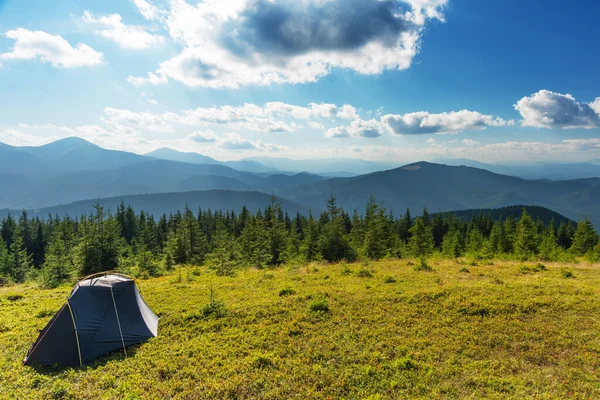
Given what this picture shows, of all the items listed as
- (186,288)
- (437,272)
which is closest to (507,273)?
(437,272)

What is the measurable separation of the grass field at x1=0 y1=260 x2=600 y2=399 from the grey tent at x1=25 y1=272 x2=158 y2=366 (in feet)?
1.90

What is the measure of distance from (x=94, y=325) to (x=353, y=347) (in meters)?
10.5

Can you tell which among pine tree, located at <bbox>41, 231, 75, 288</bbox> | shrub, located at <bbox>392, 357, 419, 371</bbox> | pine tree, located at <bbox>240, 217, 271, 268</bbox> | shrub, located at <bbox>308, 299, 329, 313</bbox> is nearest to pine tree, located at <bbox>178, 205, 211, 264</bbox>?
pine tree, located at <bbox>240, 217, 271, 268</bbox>

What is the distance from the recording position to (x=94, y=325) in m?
11.4

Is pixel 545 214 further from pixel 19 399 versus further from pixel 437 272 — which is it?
pixel 19 399

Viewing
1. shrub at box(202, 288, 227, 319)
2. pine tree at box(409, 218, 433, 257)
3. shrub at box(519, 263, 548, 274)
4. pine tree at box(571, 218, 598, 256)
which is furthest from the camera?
pine tree at box(571, 218, 598, 256)

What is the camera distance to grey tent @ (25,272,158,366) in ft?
35.0

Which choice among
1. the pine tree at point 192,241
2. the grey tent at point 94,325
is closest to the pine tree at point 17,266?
the pine tree at point 192,241

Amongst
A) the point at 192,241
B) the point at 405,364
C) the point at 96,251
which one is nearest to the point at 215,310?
the point at 405,364

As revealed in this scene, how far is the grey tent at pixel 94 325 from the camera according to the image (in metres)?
10.7

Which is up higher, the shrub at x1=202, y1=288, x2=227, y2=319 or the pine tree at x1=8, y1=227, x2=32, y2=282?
the shrub at x1=202, y1=288, x2=227, y2=319

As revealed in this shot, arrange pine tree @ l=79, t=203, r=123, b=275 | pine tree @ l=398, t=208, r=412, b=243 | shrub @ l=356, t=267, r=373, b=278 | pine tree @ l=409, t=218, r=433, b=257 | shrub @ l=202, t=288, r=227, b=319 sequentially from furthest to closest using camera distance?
pine tree @ l=398, t=208, r=412, b=243 < pine tree @ l=409, t=218, r=433, b=257 < pine tree @ l=79, t=203, r=123, b=275 < shrub @ l=356, t=267, r=373, b=278 < shrub @ l=202, t=288, r=227, b=319

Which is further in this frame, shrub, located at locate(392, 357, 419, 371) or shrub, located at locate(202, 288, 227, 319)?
shrub, located at locate(202, 288, 227, 319)

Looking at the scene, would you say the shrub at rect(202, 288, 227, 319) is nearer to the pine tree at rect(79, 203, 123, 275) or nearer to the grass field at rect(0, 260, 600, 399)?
the grass field at rect(0, 260, 600, 399)
